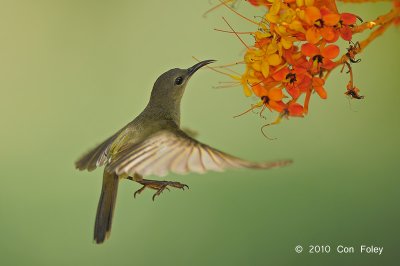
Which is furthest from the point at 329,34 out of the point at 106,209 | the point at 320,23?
the point at 106,209

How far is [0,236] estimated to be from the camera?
165 inches

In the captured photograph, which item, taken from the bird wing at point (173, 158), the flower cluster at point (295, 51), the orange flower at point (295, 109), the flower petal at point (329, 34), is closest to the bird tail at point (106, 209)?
the bird wing at point (173, 158)

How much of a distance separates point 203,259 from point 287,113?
6.40ft

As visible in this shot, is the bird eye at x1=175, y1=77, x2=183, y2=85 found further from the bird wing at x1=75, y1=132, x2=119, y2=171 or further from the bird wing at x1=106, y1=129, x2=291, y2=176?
the bird wing at x1=106, y1=129, x2=291, y2=176

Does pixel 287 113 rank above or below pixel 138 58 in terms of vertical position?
below

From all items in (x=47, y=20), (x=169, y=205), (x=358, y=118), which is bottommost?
(x=169, y=205)

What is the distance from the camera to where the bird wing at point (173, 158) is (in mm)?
1896

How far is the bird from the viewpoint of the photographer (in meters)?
1.96

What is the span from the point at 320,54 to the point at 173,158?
0.56 meters

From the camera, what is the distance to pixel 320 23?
1960 millimetres

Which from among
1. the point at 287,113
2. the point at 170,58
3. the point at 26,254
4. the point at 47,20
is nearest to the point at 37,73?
the point at 47,20

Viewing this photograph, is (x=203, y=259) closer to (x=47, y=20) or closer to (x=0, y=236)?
(x=0, y=236)

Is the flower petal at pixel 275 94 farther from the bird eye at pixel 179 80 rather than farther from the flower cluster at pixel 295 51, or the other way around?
the bird eye at pixel 179 80

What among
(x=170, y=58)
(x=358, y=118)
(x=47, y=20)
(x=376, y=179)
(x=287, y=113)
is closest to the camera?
(x=287, y=113)
